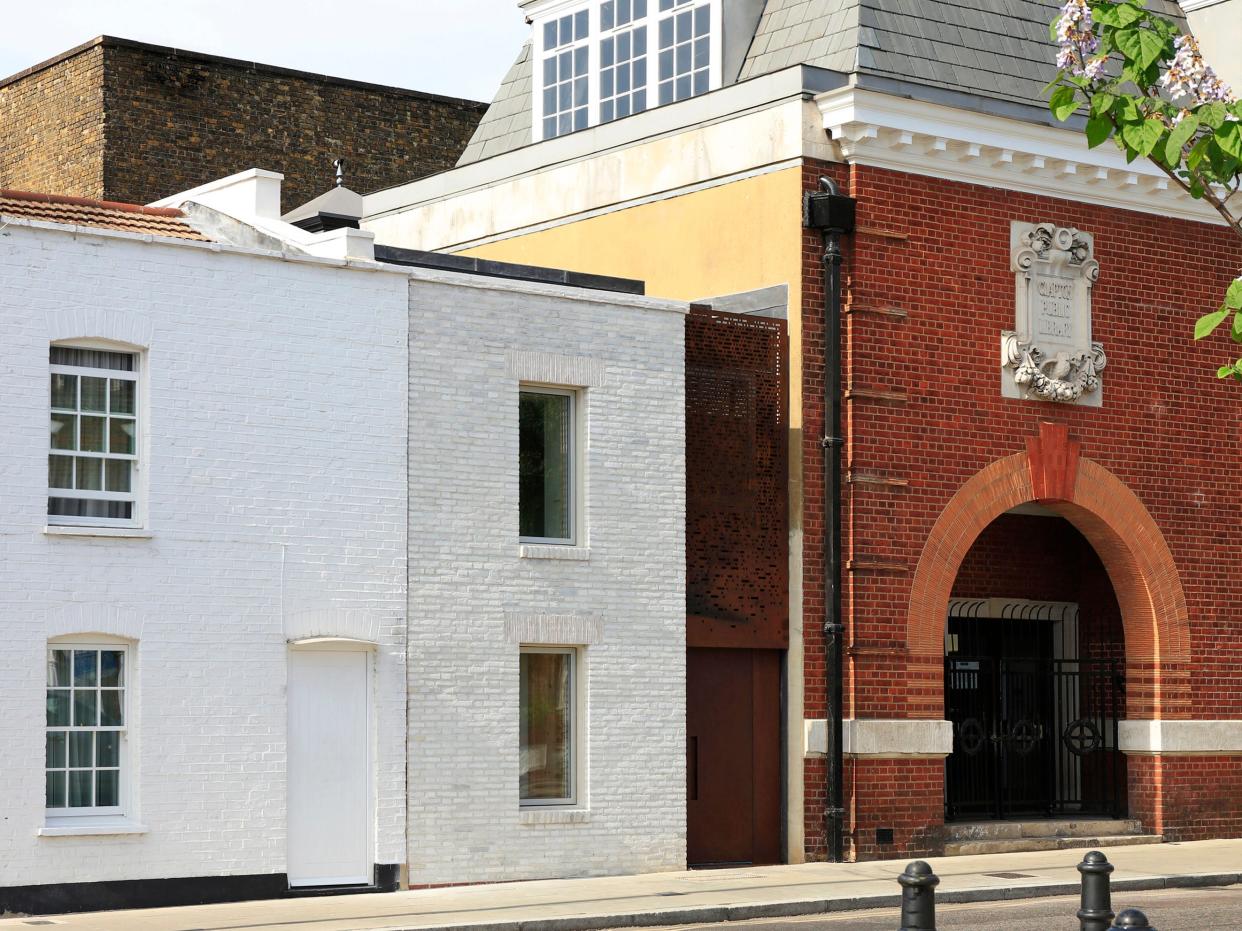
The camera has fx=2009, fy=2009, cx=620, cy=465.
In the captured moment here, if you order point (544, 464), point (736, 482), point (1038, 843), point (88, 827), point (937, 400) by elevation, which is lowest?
point (1038, 843)

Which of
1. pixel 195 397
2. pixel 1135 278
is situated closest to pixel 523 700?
pixel 195 397

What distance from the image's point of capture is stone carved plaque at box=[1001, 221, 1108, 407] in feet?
75.2

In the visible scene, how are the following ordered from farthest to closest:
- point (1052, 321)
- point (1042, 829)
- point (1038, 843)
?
point (1052, 321)
point (1042, 829)
point (1038, 843)

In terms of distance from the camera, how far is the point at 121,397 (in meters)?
17.6

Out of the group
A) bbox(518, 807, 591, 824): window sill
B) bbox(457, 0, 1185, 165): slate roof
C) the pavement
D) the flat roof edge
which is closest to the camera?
the pavement

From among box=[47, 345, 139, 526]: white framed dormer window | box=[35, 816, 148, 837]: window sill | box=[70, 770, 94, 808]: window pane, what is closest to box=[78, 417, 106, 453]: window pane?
box=[47, 345, 139, 526]: white framed dormer window

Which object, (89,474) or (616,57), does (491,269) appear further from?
(616,57)

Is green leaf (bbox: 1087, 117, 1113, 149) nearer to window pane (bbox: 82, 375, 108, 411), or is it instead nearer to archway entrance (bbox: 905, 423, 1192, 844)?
window pane (bbox: 82, 375, 108, 411)

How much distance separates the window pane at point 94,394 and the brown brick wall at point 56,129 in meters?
15.7

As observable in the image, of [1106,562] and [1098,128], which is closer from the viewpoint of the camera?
[1098,128]

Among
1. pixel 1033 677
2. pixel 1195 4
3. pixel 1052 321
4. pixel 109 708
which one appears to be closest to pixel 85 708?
pixel 109 708

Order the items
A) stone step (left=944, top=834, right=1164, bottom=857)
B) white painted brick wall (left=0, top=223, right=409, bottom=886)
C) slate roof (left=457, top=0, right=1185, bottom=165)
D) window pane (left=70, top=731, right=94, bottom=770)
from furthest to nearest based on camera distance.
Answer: slate roof (left=457, top=0, right=1185, bottom=165) → stone step (left=944, top=834, right=1164, bottom=857) → window pane (left=70, top=731, right=94, bottom=770) → white painted brick wall (left=0, top=223, right=409, bottom=886)

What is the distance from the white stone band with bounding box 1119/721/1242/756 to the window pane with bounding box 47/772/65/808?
12780 millimetres

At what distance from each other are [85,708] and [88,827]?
1011 mm
